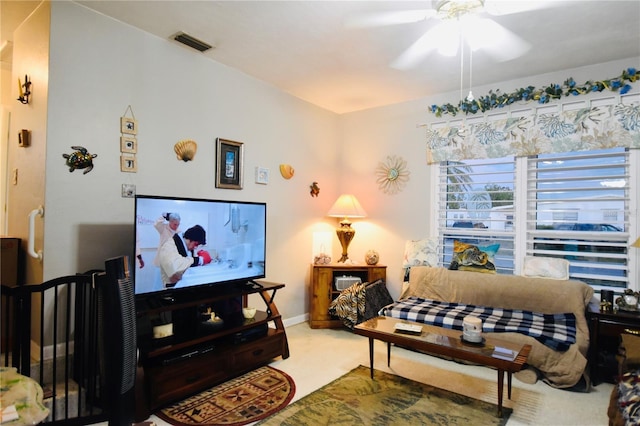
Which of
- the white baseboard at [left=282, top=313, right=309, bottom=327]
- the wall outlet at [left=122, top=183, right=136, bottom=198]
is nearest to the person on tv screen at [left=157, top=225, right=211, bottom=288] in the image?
the wall outlet at [left=122, top=183, right=136, bottom=198]

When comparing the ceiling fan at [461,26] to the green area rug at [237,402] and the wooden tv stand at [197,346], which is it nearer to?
the wooden tv stand at [197,346]

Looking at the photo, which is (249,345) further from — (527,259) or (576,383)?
(527,259)

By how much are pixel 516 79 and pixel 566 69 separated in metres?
0.41

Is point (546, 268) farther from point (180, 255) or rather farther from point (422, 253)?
point (180, 255)

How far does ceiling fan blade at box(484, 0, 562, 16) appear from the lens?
2396 mm

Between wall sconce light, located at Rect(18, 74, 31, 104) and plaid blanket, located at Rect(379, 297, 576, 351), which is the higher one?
wall sconce light, located at Rect(18, 74, 31, 104)

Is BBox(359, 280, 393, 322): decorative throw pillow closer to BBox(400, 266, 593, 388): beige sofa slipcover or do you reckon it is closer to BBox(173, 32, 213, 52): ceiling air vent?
BBox(400, 266, 593, 388): beige sofa slipcover

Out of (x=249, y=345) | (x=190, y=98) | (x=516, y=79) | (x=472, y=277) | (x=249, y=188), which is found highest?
(x=516, y=79)

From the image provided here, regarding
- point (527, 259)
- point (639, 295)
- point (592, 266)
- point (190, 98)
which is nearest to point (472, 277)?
point (527, 259)

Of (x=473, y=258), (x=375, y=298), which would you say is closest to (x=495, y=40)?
(x=473, y=258)

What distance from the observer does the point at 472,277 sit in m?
3.69

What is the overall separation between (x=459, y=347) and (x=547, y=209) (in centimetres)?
193

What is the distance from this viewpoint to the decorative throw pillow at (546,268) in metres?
3.39

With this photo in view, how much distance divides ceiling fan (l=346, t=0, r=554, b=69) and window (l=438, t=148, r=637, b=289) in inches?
45.2
